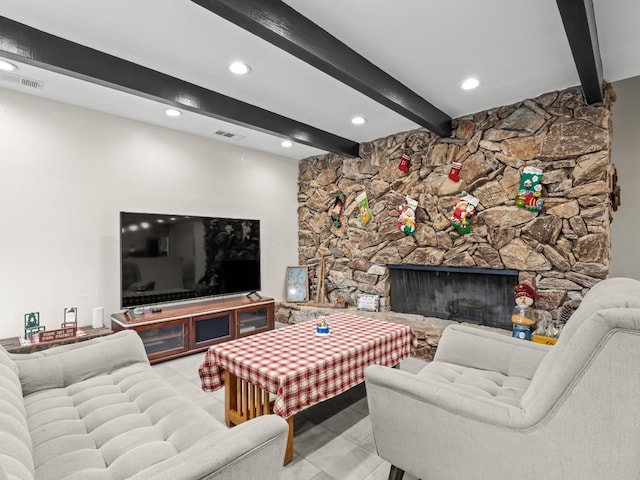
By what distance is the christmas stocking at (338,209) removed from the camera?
185 inches

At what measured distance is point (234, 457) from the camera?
3.44 feet

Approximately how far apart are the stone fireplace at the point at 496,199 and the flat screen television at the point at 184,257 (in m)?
1.30

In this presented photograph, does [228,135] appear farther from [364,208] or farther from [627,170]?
[627,170]

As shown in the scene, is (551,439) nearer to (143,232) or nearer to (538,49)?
(538,49)

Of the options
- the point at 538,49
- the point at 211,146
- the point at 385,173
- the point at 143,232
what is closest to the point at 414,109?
the point at 538,49

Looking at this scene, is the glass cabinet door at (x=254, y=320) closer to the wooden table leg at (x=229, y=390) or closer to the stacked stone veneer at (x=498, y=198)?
the stacked stone veneer at (x=498, y=198)

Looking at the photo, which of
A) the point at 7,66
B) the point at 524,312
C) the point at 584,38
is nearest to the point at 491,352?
the point at 524,312

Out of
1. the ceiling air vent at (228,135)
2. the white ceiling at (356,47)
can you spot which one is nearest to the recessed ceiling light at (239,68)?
the white ceiling at (356,47)

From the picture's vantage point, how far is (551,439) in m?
1.17

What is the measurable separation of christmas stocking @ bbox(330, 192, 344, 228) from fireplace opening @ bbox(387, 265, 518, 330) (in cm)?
103

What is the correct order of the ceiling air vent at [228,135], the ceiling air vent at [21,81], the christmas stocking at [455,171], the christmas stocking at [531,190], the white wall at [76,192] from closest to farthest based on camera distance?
1. the ceiling air vent at [21,81]
2. the white wall at [76,192]
3. the christmas stocking at [531,190]
4. the christmas stocking at [455,171]
5. the ceiling air vent at [228,135]

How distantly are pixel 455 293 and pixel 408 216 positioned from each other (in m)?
1.02

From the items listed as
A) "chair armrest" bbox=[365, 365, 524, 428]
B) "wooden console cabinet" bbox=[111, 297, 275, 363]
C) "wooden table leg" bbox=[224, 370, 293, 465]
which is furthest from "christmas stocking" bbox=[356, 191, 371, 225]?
"chair armrest" bbox=[365, 365, 524, 428]

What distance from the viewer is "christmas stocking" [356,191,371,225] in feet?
14.4
